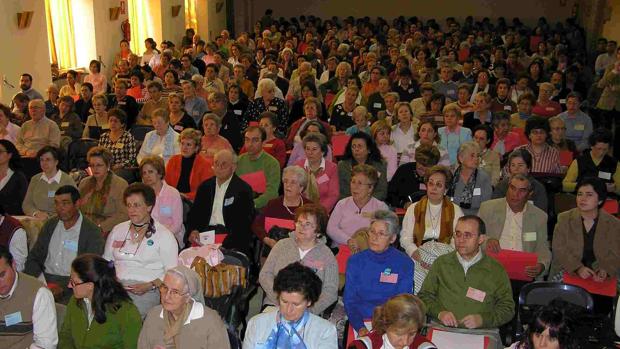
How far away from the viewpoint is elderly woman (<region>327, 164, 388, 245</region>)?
5.15 meters

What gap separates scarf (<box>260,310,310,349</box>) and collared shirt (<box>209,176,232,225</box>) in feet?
6.47

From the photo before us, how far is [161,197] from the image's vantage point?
17.5ft

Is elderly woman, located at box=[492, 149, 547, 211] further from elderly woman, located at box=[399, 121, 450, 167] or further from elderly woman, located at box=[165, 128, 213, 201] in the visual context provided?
elderly woman, located at box=[165, 128, 213, 201]

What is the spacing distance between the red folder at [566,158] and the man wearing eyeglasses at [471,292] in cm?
328

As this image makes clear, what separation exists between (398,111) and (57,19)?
23.3ft

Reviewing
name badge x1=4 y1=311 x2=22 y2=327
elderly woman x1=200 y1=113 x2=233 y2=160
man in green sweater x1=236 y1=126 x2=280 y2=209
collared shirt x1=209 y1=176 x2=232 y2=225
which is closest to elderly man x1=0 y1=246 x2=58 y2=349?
name badge x1=4 y1=311 x2=22 y2=327

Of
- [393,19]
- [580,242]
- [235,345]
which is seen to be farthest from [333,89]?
[393,19]

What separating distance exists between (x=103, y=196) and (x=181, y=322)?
225cm

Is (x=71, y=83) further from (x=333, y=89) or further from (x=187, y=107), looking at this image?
(x=333, y=89)

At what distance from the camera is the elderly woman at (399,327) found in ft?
10.9

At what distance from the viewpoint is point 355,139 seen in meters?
6.21

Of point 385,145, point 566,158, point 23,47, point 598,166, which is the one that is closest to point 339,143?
point 385,145

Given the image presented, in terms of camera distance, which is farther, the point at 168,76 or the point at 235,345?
the point at 168,76

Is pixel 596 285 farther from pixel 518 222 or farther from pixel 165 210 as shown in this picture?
pixel 165 210
